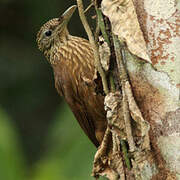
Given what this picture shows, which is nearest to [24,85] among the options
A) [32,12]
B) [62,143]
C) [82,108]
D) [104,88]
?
[32,12]

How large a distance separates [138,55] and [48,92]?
5.05 m

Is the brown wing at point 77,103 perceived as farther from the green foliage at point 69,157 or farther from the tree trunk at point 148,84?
the tree trunk at point 148,84

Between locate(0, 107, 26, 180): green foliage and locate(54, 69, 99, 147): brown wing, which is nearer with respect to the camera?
locate(54, 69, 99, 147): brown wing

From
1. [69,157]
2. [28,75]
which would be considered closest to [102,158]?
[69,157]

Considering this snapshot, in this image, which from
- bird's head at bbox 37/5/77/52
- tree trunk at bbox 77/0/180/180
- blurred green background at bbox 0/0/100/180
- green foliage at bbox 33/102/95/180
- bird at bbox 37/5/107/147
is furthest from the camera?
blurred green background at bbox 0/0/100/180

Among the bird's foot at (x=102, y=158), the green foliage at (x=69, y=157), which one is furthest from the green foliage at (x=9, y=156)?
the bird's foot at (x=102, y=158)

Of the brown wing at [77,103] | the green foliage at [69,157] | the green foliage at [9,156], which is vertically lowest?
the green foliage at [69,157]

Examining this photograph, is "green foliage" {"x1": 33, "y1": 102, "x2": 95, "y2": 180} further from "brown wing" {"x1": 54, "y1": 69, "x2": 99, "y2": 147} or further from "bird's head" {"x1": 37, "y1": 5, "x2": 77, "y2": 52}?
"bird's head" {"x1": 37, "y1": 5, "x2": 77, "y2": 52}

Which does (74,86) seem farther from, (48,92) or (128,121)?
(48,92)

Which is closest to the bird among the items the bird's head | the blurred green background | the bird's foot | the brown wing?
the brown wing

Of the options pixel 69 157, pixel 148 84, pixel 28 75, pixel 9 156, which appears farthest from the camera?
pixel 28 75

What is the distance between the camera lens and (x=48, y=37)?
4328 mm

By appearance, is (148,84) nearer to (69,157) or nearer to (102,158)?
(102,158)

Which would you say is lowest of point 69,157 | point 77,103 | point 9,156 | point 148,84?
point 69,157
